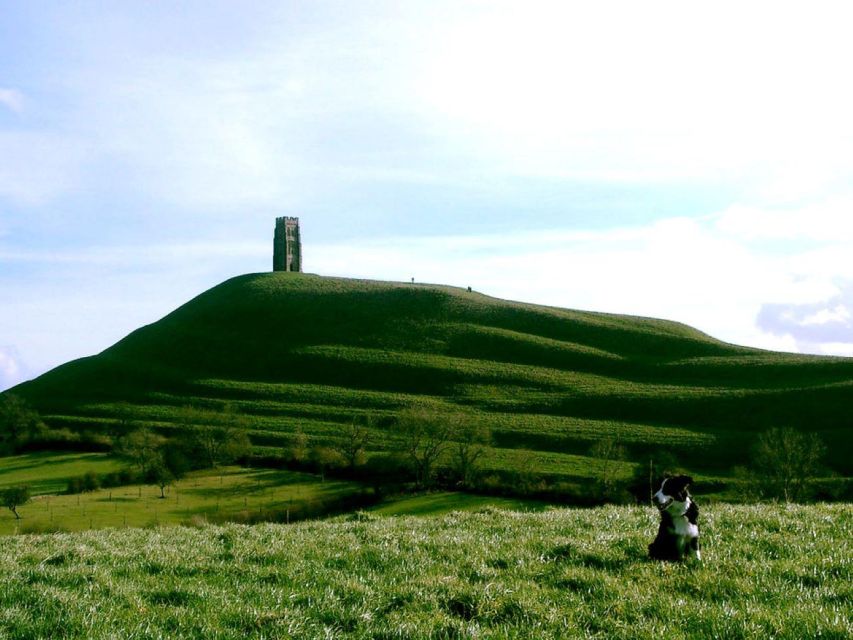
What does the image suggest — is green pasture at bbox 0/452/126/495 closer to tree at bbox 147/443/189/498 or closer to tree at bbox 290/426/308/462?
tree at bbox 147/443/189/498

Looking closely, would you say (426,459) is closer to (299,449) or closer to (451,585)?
(299,449)

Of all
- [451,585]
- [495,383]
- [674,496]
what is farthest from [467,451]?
[451,585]

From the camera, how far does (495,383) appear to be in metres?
157

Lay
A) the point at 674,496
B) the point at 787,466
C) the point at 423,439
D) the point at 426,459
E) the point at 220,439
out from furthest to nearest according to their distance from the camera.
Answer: the point at 220,439, the point at 423,439, the point at 426,459, the point at 787,466, the point at 674,496

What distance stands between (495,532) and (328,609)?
21.4 feet

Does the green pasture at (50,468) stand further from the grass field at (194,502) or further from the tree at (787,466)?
the tree at (787,466)

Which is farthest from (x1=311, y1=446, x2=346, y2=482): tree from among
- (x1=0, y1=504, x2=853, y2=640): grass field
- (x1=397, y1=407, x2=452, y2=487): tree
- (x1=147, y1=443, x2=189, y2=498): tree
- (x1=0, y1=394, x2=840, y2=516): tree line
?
(x1=0, y1=504, x2=853, y2=640): grass field

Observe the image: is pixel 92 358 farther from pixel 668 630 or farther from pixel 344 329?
pixel 668 630

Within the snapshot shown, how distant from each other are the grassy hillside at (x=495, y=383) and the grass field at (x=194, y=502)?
21.8 m

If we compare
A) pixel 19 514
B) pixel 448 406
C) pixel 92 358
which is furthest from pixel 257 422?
pixel 92 358

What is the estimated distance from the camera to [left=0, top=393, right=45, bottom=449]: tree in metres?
128

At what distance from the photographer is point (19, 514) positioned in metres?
78.2

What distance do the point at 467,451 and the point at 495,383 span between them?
2505 inches

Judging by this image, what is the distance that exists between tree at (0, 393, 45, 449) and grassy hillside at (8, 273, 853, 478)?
325 inches
